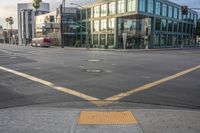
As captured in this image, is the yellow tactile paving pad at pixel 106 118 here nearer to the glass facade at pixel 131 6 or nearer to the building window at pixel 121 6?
the glass facade at pixel 131 6

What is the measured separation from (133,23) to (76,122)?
212 feet

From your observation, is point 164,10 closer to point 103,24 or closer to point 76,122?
point 103,24

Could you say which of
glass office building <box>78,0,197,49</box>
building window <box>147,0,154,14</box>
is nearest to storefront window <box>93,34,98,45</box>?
glass office building <box>78,0,197,49</box>

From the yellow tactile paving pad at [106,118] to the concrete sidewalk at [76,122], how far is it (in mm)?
144

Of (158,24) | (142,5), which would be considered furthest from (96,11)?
(142,5)

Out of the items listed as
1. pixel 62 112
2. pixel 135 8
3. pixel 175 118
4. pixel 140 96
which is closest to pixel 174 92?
pixel 140 96

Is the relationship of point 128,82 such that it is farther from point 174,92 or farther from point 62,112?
point 62,112

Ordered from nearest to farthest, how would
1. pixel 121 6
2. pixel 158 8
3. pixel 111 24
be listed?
pixel 121 6 → pixel 111 24 → pixel 158 8

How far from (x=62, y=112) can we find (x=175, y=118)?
8.41 ft

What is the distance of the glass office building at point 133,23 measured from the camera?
66.8m

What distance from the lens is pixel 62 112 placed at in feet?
23.6

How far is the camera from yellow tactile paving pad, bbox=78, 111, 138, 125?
6.38 meters

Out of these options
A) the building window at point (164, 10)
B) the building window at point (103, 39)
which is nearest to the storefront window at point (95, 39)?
the building window at point (103, 39)

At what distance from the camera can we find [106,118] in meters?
6.74
